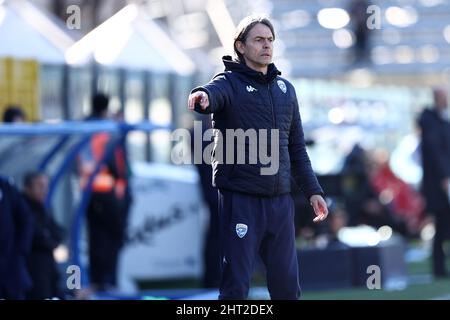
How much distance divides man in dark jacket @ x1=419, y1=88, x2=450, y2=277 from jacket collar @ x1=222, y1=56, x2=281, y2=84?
8.24 m

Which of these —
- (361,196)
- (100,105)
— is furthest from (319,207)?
(361,196)

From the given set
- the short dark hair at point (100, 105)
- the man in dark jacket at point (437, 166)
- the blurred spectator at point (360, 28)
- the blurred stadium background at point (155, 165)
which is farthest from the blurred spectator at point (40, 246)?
the blurred spectator at point (360, 28)

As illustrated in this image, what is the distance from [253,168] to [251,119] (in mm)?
285

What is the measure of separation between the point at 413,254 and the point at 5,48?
26.1 ft

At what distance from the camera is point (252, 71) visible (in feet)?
29.2

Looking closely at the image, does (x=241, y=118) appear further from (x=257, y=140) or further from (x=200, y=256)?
(x=200, y=256)

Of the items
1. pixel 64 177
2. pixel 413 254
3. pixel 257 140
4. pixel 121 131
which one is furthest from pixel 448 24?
→ pixel 257 140

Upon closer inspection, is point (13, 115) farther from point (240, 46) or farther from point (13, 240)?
point (240, 46)

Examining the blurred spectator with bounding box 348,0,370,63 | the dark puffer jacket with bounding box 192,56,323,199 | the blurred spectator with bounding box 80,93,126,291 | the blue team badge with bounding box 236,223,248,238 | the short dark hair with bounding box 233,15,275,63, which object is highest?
the blurred spectator with bounding box 348,0,370,63

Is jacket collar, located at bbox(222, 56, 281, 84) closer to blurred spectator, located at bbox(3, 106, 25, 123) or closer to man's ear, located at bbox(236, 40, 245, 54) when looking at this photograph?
man's ear, located at bbox(236, 40, 245, 54)

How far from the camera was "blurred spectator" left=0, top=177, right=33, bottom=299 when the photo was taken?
40.0 feet

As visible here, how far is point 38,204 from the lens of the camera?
13406 mm

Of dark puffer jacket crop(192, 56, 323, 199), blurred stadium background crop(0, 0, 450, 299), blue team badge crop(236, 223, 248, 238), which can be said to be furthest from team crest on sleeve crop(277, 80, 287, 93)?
blurred stadium background crop(0, 0, 450, 299)
